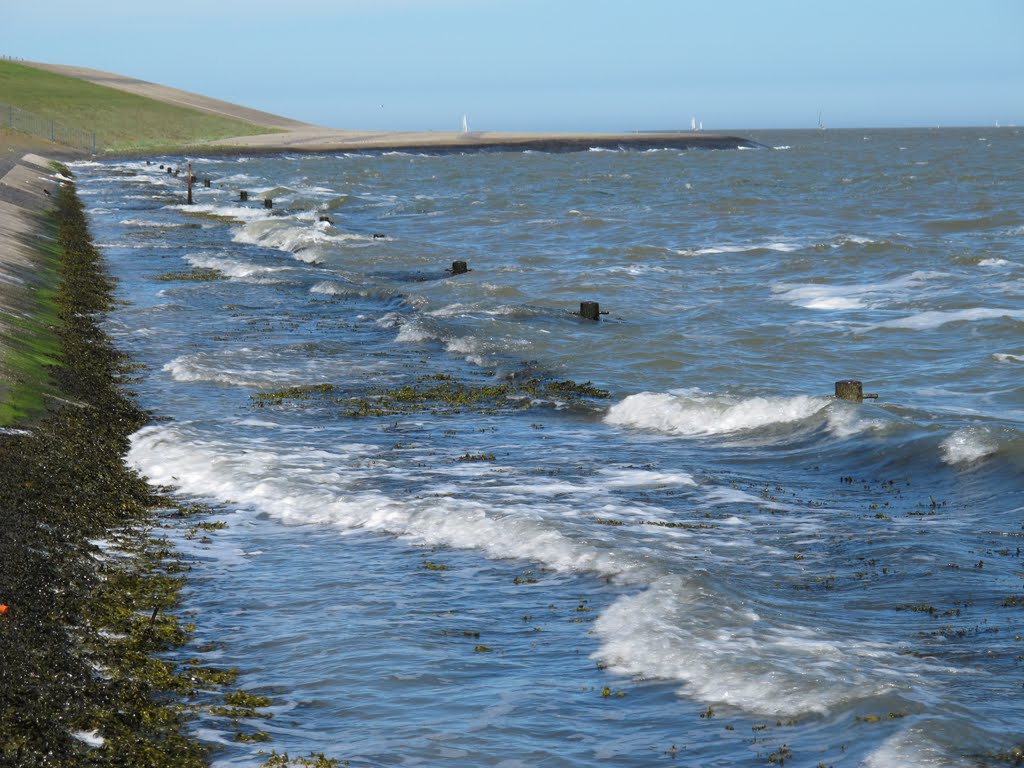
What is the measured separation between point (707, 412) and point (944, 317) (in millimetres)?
10458

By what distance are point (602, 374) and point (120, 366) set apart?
6.66 meters

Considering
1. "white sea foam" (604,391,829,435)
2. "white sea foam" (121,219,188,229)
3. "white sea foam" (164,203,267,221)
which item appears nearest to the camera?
"white sea foam" (604,391,829,435)

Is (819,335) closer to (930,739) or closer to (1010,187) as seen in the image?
(930,739)

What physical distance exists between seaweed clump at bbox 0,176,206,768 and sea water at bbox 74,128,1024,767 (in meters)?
0.35

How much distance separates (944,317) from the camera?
23.8 metres

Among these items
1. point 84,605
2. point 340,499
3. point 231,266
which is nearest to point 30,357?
point 340,499

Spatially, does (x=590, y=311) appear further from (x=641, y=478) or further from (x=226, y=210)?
(x=226, y=210)

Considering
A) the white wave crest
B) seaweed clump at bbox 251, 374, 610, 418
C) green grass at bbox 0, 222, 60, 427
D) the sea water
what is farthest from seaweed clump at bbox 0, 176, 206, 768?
the white wave crest

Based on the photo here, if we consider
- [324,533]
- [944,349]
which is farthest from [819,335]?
[324,533]

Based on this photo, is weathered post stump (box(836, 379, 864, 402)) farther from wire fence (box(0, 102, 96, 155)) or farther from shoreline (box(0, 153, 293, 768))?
wire fence (box(0, 102, 96, 155))

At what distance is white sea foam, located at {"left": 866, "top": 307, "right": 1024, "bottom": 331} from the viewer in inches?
910

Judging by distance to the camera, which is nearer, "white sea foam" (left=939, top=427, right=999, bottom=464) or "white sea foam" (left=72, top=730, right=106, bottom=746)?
"white sea foam" (left=72, top=730, right=106, bottom=746)

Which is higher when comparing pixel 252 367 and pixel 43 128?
pixel 43 128

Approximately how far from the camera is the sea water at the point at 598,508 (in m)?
6.94
